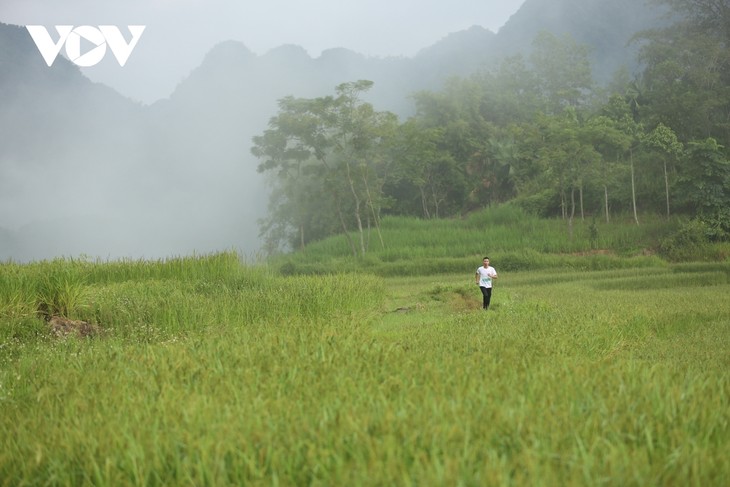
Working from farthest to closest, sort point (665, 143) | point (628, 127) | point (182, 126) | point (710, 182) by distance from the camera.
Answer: point (182, 126) → point (628, 127) → point (665, 143) → point (710, 182)

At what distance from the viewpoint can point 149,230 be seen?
138500mm

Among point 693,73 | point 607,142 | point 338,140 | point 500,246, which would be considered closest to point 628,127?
point 607,142

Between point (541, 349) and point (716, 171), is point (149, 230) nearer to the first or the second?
point (716, 171)

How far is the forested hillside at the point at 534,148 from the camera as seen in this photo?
102 ft

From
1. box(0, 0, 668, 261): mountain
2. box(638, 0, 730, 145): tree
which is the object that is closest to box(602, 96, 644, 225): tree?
box(638, 0, 730, 145): tree

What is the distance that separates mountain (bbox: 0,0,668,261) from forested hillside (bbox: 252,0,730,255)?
2105 inches

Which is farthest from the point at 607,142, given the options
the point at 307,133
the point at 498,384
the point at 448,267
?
the point at 498,384

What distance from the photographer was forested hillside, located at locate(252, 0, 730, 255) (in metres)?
31.2

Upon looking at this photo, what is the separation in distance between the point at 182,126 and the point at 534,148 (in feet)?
359

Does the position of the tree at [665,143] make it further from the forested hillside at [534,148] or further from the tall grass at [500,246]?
the tall grass at [500,246]

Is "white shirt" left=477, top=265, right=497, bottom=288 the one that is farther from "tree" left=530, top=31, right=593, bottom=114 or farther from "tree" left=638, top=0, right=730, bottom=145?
"tree" left=530, top=31, right=593, bottom=114

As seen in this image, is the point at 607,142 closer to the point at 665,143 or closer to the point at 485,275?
the point at 665,143

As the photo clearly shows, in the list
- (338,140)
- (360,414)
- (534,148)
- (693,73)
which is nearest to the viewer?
(360,414)

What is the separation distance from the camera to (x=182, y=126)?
13588cm
